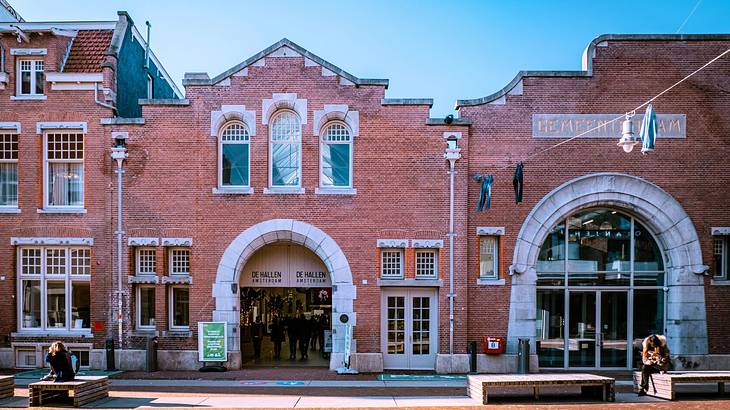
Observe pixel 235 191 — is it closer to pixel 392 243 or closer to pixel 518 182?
pixel 392 243

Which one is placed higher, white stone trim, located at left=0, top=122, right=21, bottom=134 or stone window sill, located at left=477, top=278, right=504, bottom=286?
white stone trim, located at left=0, top=122, right=21, bottom=134

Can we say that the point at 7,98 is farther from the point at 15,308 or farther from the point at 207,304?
the point at 207,304

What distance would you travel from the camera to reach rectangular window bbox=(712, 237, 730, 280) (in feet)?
59.2

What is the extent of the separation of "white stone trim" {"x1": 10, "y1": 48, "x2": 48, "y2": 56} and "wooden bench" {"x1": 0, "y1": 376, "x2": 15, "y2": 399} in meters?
10.3

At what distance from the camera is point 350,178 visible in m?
18.0

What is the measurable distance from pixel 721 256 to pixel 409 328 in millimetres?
10277

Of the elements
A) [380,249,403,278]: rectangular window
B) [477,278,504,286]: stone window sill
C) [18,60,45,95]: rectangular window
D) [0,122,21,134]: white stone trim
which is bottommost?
[477,278,504,286]: stone window sill

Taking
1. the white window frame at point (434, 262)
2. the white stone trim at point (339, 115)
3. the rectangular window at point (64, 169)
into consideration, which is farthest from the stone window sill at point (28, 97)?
the white window frame at point (434, 262)

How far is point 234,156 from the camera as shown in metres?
18.3

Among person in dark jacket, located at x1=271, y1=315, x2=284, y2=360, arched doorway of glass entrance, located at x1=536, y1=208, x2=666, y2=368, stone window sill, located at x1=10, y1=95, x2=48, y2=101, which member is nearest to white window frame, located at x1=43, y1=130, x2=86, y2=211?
stone window sill, located at x1=10, y1=95, x2=48, y2=101

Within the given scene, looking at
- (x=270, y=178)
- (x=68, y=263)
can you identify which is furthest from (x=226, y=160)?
(x=68, y=263)

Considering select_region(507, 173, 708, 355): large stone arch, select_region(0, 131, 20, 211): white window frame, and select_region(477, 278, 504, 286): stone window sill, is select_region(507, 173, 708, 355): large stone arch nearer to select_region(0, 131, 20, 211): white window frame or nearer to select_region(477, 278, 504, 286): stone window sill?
select_region(477, 278, 504, 286): stone window sill

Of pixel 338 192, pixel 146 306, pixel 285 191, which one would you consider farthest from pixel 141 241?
pixel 338 192

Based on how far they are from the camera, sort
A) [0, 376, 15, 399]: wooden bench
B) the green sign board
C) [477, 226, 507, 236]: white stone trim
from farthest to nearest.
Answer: [477, 226, 507, 236]: white stone trim, the green sign board, [0, 376, 15, 399]: wooden bench
